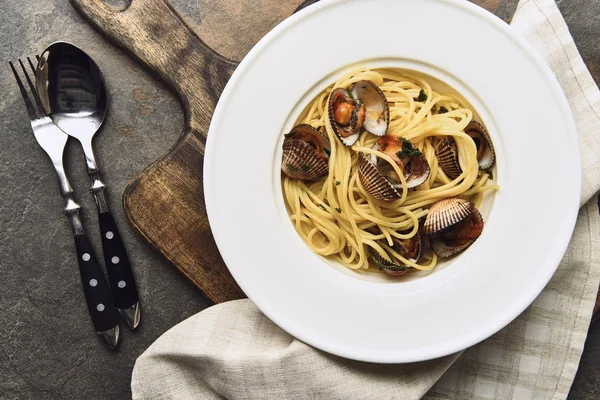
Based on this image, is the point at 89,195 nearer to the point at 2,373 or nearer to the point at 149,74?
the point at 149,74

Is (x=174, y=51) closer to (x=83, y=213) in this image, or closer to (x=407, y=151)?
→ (x=83, y=213)

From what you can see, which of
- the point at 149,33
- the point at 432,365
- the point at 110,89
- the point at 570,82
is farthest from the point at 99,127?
the point at 570,82

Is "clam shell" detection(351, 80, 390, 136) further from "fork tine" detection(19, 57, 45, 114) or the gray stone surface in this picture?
"fork tine" detection(19, 57, 45, 114)

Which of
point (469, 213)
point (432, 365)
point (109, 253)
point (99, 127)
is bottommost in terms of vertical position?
point (109, 253)

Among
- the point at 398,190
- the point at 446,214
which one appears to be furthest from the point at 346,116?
the point at 446,214

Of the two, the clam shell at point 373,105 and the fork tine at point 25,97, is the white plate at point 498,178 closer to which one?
the clam shell at point 373,105

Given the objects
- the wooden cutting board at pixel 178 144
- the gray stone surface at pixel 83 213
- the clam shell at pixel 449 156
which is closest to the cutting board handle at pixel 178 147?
the wooden cutting board at pixel 178 144
